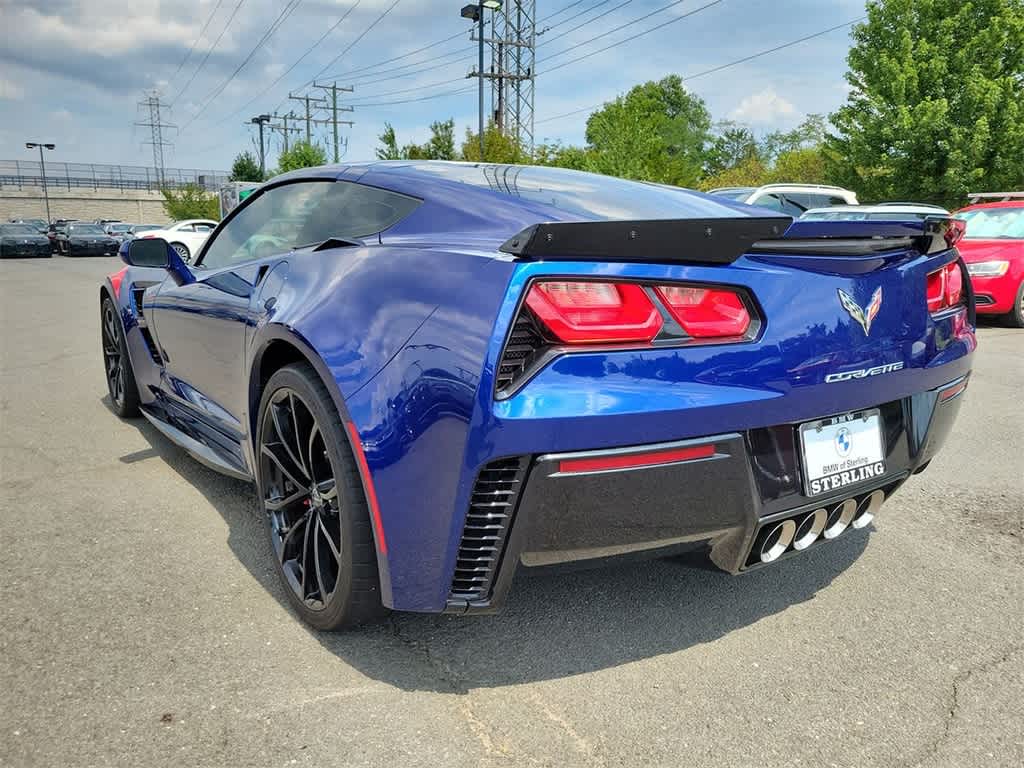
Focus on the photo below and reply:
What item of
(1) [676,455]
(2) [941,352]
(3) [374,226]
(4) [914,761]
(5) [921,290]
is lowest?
(4) [914,761]

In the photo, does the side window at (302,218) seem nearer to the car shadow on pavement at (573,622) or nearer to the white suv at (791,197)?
the car shadow on pavement at (573,622)

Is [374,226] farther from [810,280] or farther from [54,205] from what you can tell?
[54,205]

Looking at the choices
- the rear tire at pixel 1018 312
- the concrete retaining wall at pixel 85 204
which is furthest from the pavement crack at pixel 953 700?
the concrete retaining wall at pixel 85 204

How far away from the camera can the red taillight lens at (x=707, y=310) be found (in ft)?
6.07

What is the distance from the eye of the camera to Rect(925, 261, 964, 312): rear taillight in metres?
2.45

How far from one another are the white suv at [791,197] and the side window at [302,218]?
8748 millimetres

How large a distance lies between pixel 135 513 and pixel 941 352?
3.08 meters

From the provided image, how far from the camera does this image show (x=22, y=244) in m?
36.8

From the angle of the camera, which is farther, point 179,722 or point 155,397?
point 155,397

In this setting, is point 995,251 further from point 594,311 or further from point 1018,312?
point 594,311

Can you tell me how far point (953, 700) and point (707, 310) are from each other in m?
1.18

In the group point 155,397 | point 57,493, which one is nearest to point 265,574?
point 57,493

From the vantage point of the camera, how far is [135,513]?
340 cm

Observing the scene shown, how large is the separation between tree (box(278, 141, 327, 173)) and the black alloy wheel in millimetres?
41337
